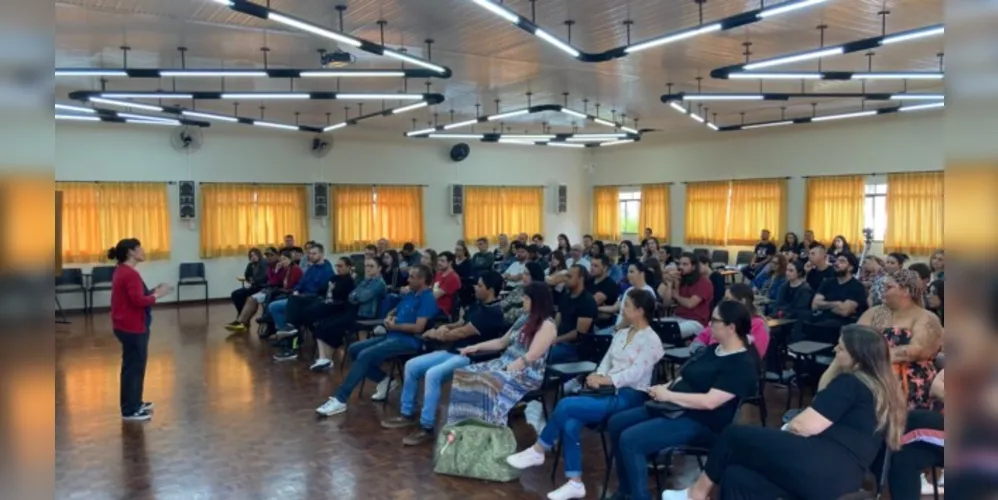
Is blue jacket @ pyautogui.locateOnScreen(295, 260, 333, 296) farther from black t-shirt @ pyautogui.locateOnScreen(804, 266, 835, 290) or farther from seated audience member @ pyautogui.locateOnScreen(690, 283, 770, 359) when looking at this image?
black t-shirt @ pyautogui.locateOnScreen(804, 266, 835, 290)

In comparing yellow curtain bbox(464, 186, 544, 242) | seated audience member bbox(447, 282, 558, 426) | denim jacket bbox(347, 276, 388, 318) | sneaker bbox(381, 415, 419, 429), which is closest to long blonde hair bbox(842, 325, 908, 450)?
seated audience member bbox(447, 282, 558, 426)

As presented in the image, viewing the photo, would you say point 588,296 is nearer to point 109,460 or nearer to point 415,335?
point 415,335

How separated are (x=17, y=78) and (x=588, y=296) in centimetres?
494

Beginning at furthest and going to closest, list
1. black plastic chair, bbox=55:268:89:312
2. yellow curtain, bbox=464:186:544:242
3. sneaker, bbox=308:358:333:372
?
yellow curtain, bbox=464:186:544:242, black plastic chair, bbox=55:268:89:312, sneaker, bbox=308:358:333:372

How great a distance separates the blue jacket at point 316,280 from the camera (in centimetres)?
826

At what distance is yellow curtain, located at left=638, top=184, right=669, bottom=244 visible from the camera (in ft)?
50.8

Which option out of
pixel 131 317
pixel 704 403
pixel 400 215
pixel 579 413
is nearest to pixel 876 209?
pixel 400 215

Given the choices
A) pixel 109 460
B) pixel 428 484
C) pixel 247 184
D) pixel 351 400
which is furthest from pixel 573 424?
pixel 247 184

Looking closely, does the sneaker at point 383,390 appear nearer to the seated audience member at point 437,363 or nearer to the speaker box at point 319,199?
the seated audience member at point 437,363

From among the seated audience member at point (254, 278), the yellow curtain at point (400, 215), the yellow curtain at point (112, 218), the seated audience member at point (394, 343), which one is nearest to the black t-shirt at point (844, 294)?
the seated audience member at point (394, 343)

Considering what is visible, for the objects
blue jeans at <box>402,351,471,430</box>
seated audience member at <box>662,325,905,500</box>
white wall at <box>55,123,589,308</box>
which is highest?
white wall at <box>55,123,589,308</box>

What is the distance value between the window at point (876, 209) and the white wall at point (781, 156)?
1.05 feet

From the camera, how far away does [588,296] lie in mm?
5359

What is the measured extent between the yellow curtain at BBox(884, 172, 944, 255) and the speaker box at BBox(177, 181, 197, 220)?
12.4m
